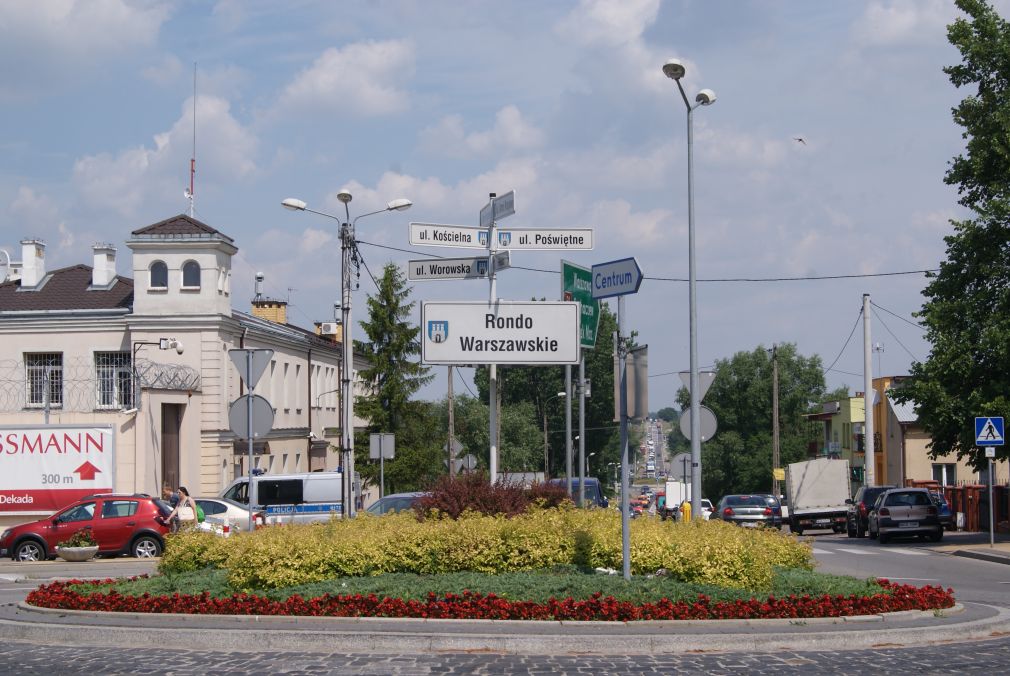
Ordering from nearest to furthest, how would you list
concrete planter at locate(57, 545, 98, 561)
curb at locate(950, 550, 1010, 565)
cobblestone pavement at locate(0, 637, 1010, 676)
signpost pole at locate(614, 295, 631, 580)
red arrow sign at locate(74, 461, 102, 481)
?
1. cobblestone pavement at locate(0, 637, 1010, 676)
2. signpost pole at locate(614, 295, 631, 580)
3. curb at locate(950, 550, 1010, 565)
4. concrete planter at locate(57, 545, 98, 561)
5. red arrow sign at locate(74, 461, 102, 481)

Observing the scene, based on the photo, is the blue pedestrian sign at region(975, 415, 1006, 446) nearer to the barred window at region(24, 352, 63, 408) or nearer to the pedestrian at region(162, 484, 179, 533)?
the pedestrian at region(162, 484, 179, 533)

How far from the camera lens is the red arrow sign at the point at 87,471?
3309 centimetres

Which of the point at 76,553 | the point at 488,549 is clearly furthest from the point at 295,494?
the point at 488,549

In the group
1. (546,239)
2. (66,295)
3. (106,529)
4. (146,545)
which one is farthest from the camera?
(66,295)

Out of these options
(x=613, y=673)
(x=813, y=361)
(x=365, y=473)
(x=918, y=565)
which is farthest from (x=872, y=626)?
(x=813, y=361)

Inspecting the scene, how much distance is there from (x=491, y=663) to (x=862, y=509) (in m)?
28.9

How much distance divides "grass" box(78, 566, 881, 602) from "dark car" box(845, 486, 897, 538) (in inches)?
923

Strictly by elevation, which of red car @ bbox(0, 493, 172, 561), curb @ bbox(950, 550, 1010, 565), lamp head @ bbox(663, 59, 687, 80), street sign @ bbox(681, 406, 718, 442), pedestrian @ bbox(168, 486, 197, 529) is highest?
lamp head @ bbox(663, 59, 687, 80)

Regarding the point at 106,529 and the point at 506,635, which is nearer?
the point at 506,635

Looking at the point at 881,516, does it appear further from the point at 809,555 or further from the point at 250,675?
the point at 250,675

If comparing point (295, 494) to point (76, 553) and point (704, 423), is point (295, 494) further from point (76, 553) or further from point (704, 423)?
point (704, 423)

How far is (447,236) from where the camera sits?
1661cm

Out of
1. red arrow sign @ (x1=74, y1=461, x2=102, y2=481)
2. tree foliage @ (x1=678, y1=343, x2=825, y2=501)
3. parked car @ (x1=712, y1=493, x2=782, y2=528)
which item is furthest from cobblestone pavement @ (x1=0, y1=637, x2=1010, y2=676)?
tree foliage @ (x1=678, y1=343, x2=825, y2=501)

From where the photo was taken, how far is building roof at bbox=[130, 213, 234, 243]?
41.0m
